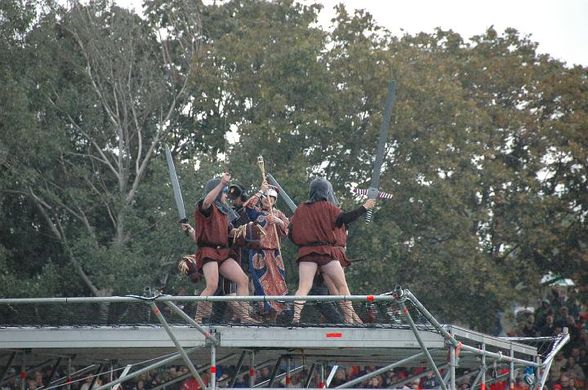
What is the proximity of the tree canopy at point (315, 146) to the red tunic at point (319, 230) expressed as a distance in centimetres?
1969

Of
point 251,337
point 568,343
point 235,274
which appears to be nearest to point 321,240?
point 235,274

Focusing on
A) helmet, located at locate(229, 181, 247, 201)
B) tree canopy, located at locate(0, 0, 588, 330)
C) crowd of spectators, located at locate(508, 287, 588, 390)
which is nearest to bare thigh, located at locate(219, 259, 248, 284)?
helmet, located at locate(229, 181, 247, 201)

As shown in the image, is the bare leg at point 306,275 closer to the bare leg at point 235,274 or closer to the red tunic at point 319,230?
the red tunic at point 319,230

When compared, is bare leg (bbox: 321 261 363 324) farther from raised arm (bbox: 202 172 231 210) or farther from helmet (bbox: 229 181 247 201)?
helmet (bbox: 229 181 247 201)

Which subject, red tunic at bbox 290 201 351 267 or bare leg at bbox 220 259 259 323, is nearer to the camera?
red tunic at bbox 290 201 351 267

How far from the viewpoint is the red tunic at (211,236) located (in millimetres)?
17875

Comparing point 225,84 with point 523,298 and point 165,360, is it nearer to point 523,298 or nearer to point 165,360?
point 523,298

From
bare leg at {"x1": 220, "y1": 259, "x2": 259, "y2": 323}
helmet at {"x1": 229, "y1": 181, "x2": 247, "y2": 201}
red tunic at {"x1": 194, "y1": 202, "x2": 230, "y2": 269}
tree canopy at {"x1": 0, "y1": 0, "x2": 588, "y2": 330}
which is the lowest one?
bare leg at {"x1": 220, "y1": 259, "x2": 259, "y2": 323}

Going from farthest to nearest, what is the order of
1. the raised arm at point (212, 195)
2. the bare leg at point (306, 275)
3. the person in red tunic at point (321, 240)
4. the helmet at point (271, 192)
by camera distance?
the helmet at point (271, 192) → the person in red tunic at point (321, 240) → the bare leg at point (306, 275) → the raised arm at point (212, 195)

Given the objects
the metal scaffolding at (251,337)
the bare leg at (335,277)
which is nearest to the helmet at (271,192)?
the bare leg at (335,277)

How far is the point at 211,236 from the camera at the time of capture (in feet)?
58.6

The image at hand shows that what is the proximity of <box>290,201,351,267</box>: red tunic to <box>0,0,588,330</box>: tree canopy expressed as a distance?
19689mm

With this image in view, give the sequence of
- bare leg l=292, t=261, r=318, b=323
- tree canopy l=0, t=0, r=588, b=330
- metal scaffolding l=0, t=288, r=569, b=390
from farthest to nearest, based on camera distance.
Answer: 1. tree canopy l=0, t=0, r=588, b=330
2. bare leg l=292, t=261, r=318, b=323
3. metal scaffolding l=0, t=288, r=569, b=390

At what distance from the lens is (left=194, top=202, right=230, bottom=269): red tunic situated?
17.9 meters
